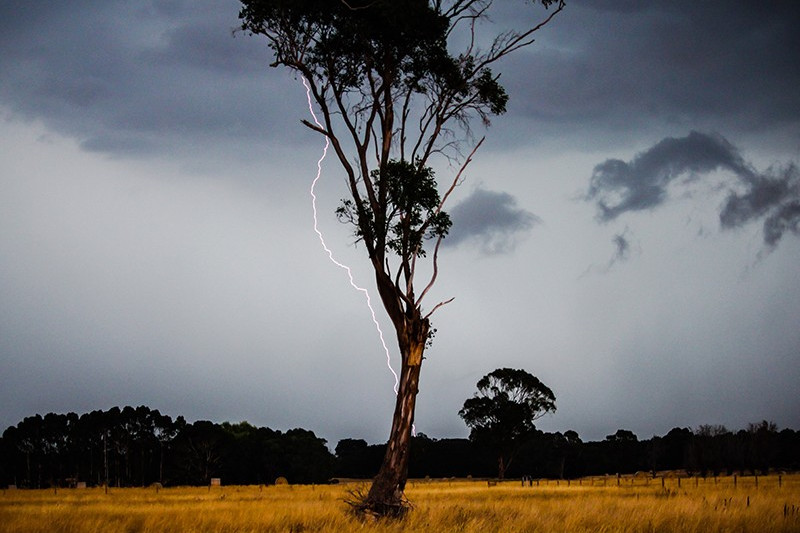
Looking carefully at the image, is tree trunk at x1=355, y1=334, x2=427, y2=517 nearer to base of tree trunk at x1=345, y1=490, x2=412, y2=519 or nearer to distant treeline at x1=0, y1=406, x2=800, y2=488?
base of tree trunk at x1=345, y1=490, x2=412, y2=519

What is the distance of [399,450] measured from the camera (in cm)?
1911

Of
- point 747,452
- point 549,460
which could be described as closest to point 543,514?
point 747,452

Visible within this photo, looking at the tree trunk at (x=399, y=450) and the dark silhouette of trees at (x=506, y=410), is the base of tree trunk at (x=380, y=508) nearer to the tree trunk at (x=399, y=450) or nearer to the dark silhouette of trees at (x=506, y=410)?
the tree trunk at (x=399, y=450)

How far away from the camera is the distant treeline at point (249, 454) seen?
9650 centimetres

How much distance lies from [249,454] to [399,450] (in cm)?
8520

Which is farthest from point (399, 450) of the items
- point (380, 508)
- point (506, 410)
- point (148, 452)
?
point (148, 452)

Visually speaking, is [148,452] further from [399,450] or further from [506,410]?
[399,450]

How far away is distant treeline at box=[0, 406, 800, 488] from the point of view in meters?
96.5

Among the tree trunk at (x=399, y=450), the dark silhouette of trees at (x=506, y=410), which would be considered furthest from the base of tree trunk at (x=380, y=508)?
the dark silhouette of trees at (x=506, y=410)

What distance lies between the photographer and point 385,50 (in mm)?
21766

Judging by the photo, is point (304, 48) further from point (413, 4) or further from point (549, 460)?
point (549, 460)

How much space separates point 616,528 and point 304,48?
1500 cm

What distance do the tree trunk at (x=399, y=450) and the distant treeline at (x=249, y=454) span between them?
79.0 metres

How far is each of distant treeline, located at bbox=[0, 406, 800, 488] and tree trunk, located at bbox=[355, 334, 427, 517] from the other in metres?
79.0
